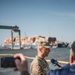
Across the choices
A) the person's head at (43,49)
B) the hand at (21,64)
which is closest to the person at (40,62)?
the person's head at (43,49)

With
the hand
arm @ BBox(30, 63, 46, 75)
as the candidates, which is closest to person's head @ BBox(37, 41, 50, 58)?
arm @ BBox(30, 63, 46, 75)

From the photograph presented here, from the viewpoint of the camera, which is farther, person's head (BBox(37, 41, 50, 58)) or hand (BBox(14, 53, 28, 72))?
person's head (BBox(37, 41, 50, 58))

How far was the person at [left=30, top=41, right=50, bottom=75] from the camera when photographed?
358 centimetres

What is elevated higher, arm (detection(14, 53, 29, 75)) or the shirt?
arm (detection(14, 53, 29, 75))

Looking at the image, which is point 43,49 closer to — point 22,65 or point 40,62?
point 40,62

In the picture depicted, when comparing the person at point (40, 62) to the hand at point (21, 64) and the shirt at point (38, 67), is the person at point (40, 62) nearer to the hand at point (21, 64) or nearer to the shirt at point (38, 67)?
the shirt at point (38, 67)

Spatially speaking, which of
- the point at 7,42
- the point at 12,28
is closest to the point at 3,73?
the point at 12,28

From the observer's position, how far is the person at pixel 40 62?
11.7 feet

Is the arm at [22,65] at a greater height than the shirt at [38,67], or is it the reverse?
the arm at [22,65]

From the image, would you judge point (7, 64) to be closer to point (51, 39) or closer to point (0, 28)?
point (0, 28)

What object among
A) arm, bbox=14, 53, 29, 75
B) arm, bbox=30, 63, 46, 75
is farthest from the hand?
arm, bbox=30, 63, 46, 75

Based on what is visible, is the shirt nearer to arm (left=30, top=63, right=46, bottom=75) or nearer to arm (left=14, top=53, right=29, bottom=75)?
arm (left=30, top=63, right=46, bottom=75)

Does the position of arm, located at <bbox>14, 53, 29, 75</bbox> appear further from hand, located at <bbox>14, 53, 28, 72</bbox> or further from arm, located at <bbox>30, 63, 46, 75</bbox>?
arm, located at <bbox>30, 63, 46, 75</bbox>

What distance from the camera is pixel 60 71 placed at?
2.18 metres
